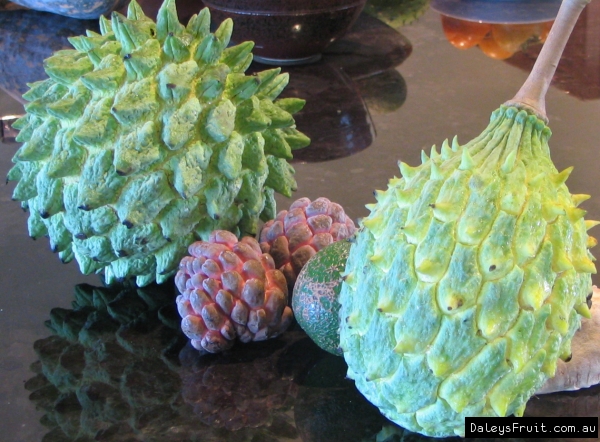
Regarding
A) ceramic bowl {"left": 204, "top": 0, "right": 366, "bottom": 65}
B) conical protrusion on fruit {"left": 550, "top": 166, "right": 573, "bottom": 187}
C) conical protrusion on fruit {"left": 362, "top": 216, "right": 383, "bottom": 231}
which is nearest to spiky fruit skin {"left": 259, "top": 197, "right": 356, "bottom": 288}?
conical protrusion on fruit {"left": 362, "top": 216, "right": 383, "bottom": 231}

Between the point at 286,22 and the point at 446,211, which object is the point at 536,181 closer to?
the point at 446,211

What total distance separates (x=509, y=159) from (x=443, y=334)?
0.18 meters

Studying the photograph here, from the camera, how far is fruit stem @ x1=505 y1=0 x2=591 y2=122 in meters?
0.72

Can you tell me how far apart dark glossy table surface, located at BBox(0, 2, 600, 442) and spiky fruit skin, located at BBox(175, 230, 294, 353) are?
5cm

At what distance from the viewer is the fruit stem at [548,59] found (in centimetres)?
72

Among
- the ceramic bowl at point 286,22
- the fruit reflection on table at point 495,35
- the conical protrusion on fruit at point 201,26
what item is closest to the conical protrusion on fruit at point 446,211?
the conical protrusion on fruit at point 201,26

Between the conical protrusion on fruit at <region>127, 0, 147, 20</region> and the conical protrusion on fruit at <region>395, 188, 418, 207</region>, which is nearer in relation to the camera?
the conical protrusion on fruit at <region>395, 188, 418, 207</region>

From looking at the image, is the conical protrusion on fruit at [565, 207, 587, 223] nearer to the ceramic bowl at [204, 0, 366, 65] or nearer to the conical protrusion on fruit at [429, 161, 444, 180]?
the conical protrusion on fruit at [429, 161, 444, 180]

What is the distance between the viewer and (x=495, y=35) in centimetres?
210

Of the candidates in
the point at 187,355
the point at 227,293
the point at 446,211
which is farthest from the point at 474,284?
the point at 187,355

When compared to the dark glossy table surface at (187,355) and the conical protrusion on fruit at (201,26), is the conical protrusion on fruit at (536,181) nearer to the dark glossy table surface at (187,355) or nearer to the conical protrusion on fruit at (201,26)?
the dark glossy table surface at (187,355)

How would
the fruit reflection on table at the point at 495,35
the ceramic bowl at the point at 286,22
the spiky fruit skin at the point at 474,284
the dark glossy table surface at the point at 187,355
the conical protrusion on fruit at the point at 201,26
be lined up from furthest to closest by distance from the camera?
1. the fruit reflection on table at the point at 495,35
2. the ceramic bowl at the point at 286,22
3. the conical protrusion on fruit at the point at 201,26
4. the dark glossy table surface at the point at 187,355
5. the spiky fruit skin at the point at 474,284

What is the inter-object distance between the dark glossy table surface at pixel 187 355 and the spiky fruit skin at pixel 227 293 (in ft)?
0.16

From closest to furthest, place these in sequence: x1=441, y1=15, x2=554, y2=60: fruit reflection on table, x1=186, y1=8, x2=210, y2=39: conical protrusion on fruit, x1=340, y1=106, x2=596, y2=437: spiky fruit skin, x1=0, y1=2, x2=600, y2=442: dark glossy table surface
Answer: x1=340, y1=106, x2=596, y2=437: spiky fruit skin → x1=0, y1=2, x2=600, y2=442: dark glossy table surface → x1=186, y1=8, x2=210, y2=39: conical protrusion on fruit → x1=441, y1=15, x2=554, y2=60: fruit reflection on table
